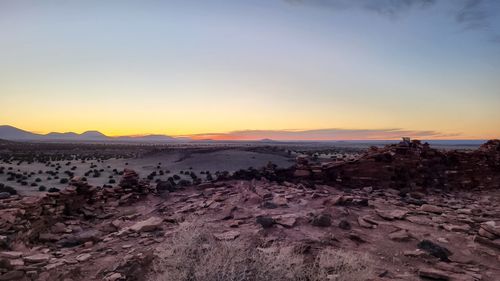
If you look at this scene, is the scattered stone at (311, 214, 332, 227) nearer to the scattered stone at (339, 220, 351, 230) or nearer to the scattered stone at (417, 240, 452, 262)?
the scattered stone at (339, 220, 351, 230)

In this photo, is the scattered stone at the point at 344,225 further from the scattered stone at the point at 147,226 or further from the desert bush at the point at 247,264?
the scattered stone at the point at 147,226

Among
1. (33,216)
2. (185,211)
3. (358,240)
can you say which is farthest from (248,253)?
(33,216)

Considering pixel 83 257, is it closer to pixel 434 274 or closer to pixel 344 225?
pixel 344 225

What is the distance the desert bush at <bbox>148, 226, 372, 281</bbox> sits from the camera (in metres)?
5.26

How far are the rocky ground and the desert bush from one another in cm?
38

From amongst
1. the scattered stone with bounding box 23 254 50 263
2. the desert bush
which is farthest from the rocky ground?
the desert bush

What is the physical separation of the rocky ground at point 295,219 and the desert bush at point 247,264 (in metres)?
0.38

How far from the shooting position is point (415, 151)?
1421cm

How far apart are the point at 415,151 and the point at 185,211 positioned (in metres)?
9.24

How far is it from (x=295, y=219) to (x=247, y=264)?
325cm

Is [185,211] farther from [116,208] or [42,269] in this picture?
[42,269]

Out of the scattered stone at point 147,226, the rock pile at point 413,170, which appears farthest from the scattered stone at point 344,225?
the rock pile at point 413,170

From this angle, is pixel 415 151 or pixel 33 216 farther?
pixel 415 151

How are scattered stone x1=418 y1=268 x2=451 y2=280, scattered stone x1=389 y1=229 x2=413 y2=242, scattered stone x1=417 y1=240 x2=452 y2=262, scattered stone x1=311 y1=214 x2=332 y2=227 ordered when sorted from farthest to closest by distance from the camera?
scattered stone x1=311 y1=214 x2=332 y2=227, scattered stone x1=389 y1=229 x2=413 y2=242, scattered stone x1=417 y1=240 x2=452 y2=262, scattered stone x1=418 y1=268 x2=451 y2=280
